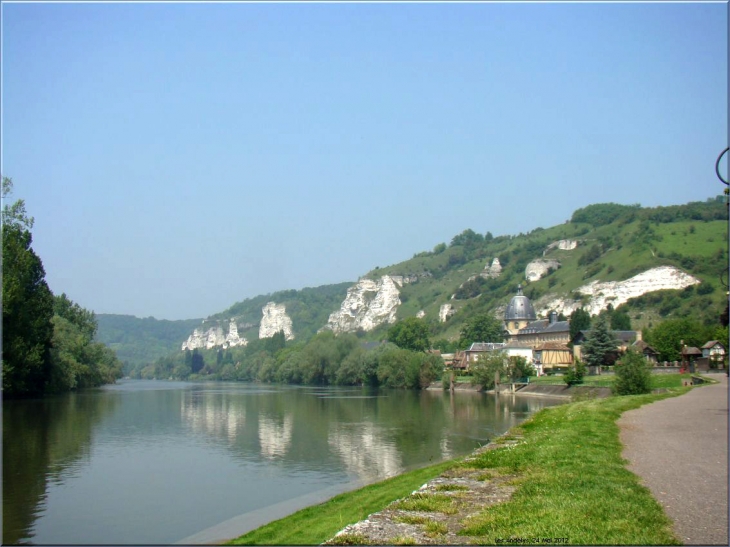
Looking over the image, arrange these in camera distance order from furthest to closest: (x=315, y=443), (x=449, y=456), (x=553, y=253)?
(x=553, y=253) < (x=315, y=443) < (x=449, y=456)

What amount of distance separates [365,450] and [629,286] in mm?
112623

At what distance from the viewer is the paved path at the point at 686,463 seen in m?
7.82

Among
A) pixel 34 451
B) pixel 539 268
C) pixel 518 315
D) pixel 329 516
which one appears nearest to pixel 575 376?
pixel 34 451

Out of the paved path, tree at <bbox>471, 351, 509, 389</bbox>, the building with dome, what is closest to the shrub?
tree at <bbox>471, 351, 509, 389</bbox>

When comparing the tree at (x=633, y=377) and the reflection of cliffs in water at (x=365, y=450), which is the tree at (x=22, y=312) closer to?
the reflection of cliffs in water at (x=365, y=450)

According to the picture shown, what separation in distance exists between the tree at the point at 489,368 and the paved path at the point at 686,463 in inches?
1998

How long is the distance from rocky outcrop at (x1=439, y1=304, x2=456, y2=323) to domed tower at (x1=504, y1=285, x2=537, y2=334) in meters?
38.1

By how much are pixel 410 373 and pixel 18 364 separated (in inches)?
1935

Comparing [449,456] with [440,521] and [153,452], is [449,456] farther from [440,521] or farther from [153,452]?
[440,521]

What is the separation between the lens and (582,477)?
10469mm

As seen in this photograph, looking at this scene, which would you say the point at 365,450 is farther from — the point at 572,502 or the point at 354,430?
the point at 572,502

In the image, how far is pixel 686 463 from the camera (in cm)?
1212

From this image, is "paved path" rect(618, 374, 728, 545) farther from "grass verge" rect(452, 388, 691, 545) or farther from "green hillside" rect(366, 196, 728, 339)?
"green hillside" rect(366, 196, 728, 339)

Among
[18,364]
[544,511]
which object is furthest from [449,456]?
[18,364]
